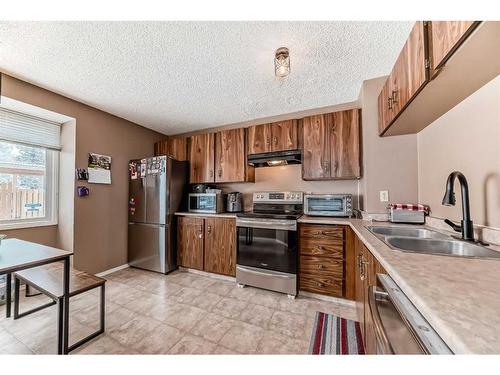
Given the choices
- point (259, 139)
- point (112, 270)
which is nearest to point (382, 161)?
point (259, 139)

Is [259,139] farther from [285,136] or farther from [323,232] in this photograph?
[323,232]

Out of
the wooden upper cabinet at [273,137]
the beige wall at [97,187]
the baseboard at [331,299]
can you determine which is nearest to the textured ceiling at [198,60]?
the beige wall at [97,187]

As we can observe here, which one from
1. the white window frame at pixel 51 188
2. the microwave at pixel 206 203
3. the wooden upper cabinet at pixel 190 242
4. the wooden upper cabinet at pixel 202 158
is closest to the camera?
the white window frame at pixel 51 188

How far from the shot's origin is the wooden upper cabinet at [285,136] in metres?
2.58

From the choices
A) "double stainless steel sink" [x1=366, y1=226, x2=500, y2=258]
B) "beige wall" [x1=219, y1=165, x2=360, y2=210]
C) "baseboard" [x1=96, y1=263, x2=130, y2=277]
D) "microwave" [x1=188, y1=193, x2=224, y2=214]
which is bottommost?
"baseboard" [x1=96, y1=263, x2=130, y2=277]

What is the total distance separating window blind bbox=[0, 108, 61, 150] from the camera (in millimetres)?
2182

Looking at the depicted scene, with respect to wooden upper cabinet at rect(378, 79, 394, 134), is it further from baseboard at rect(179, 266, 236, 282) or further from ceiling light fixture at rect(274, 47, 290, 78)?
baseboard at rect(179, 266, 236, 282)

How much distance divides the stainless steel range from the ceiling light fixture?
1409mm

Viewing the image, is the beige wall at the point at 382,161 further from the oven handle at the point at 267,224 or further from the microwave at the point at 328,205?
the oven handle at the point at 267,224

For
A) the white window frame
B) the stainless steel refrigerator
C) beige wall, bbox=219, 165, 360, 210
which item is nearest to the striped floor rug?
beige wall, bbox=219, 165, 360, 210

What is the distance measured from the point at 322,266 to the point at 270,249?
58cm
